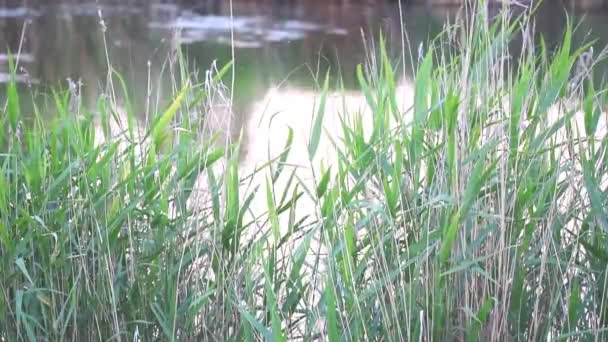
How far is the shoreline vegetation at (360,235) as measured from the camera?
135 centimetres

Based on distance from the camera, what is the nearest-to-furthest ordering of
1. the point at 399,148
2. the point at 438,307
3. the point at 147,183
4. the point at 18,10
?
the point at 438,307
the point at 399,148
the point at 147,183
the point at 18,10

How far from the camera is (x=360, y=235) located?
1.52 metres

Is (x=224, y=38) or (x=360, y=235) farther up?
(x=360, y=235)

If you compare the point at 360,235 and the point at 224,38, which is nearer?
the point at 360,235

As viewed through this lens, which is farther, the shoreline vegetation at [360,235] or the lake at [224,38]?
the lake at [224,38]

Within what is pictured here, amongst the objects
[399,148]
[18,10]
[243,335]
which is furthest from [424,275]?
[18,10]

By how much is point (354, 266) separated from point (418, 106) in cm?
31

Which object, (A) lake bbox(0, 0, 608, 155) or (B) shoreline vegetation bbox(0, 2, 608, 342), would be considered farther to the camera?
(A) lake bbox(0, 0, 608, 155)

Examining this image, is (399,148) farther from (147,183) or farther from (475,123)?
(147,183)

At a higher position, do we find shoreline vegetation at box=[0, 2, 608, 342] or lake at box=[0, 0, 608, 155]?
shoreline vegetation at box=[0, 2, 608, 342]

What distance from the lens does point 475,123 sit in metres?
1.47

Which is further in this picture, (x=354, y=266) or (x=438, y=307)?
(x=354, y=266)

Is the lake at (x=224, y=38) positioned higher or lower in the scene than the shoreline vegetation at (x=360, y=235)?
lower

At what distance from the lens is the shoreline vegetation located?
1350mm
